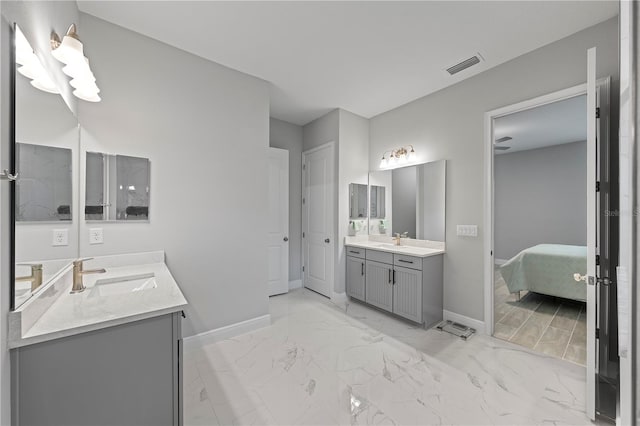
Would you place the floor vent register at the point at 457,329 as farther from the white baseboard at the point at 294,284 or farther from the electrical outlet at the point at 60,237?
the electrical outlet at the point at 60,237

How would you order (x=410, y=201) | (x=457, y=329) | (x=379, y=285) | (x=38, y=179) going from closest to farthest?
(x=38, y=179)
(x=457, y=329)
(x=379, y=285)
(x=410, y=201)

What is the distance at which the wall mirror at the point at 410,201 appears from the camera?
3168 mm

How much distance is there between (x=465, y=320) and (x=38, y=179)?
3.60 metres

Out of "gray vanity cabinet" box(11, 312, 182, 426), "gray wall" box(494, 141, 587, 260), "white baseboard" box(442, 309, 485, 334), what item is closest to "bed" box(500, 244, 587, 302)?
"white baseboard" box(442, 309, 485, 334)

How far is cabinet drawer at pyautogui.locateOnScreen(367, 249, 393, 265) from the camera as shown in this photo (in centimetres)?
314

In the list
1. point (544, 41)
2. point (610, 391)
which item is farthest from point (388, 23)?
point (610, 391)

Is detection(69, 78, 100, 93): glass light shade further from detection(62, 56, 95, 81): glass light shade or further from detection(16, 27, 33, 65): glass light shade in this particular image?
detection(16, 27, 33, 65): glass light shade

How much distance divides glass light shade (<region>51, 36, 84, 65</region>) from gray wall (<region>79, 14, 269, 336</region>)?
25.4 inches

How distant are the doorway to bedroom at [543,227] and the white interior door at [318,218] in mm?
2104

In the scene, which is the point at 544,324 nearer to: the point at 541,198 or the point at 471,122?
the point at 471,122

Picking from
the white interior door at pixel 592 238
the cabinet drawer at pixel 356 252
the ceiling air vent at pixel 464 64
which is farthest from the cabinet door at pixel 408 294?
the ceiling air vent at pixel 464 64

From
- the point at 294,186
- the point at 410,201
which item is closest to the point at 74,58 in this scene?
the point at 294,186

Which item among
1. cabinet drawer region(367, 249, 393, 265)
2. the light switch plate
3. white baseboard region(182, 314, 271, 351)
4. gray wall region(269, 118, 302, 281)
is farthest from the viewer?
gray wall region(269, 118, 302, 281)

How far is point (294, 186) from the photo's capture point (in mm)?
4332
